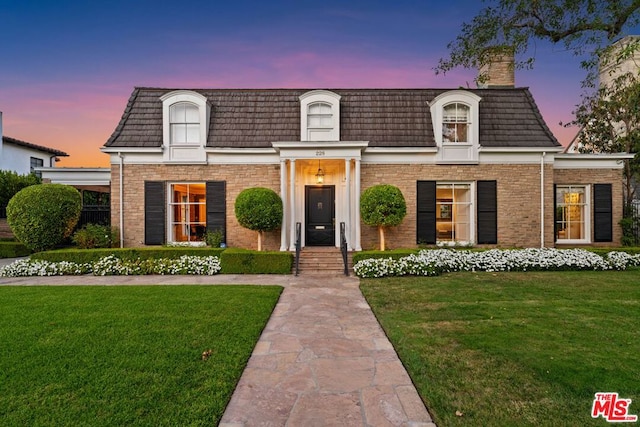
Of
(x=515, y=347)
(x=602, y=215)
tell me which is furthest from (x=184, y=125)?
(x=602, y=215)

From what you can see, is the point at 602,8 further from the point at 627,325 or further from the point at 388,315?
the point at 388,315

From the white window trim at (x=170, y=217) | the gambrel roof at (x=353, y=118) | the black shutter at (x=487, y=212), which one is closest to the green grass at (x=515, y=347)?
the black shutter at (x=487, y=212)

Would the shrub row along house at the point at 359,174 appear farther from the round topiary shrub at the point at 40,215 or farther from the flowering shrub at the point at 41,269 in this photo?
the flowering shrub at the point at 41,269

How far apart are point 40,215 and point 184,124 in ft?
16.9

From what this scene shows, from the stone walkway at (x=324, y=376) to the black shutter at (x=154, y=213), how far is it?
22.6 feet

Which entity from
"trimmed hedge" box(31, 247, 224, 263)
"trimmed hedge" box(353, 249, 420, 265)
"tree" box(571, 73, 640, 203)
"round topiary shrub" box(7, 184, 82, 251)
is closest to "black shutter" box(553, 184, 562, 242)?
"tree" box(571, 73, 640, 203)

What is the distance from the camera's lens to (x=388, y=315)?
5.11 m

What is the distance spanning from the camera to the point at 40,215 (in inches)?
380

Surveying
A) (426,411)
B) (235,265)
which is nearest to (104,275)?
(235,265)

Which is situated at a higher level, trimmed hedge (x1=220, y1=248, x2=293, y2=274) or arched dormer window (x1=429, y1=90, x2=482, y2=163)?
arched dormer window (x1=429, y1=90, x2=482, y2=163)

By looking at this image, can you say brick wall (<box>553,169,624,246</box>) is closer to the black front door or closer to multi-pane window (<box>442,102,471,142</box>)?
multi-pane window (<box>442,102,471,142</box>)

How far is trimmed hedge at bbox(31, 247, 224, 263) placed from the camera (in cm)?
908

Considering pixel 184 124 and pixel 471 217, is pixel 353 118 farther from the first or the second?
pixel 184 124

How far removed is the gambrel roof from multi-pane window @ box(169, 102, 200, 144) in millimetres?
494
